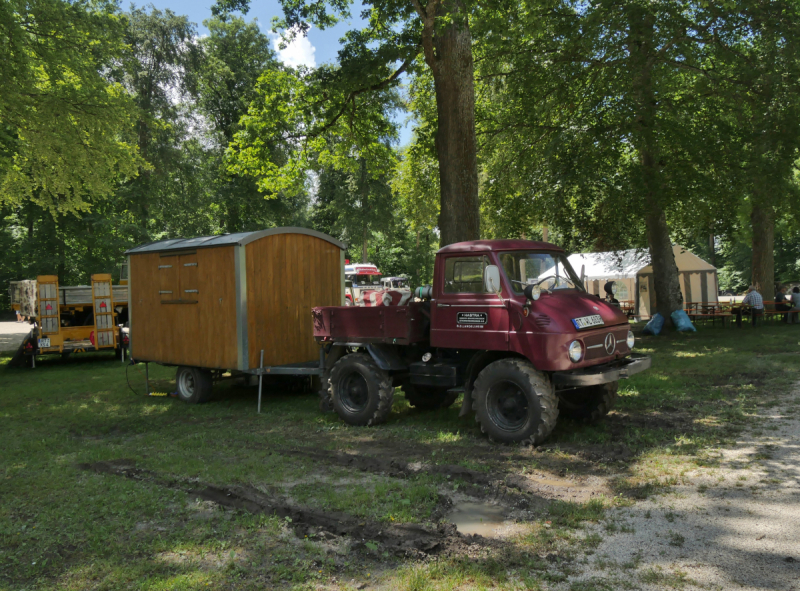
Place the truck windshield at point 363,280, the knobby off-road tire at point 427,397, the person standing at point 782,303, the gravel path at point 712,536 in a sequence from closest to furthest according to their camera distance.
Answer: the gravel path at point 712,536 → the knobby off-road tire at point 427,397 → the person standing at point 782,303 → the truck windshield at point 363,280

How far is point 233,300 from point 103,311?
8.64 meters

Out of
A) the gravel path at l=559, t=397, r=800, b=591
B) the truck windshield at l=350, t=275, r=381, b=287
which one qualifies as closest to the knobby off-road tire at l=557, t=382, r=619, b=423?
the gravel path at l=559, t=397, r=800, b=591

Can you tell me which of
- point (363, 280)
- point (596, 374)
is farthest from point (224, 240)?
point (363, 280)

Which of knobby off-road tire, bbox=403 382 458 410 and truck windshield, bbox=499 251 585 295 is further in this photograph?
knobby off-road tire, bbox=403 382 458 410

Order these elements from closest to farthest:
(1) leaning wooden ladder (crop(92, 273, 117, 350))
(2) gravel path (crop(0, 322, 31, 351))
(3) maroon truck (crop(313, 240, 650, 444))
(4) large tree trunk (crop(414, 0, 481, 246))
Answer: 1. (3) maroon truck (crop(313, 240, 650, 444))
2. (4) large tree trunk (crop(414, 0, 481, 246))
3. (1) leaning wooden ladder (crop(92, 273, 117, 350))
4. (2) gravel path (crop(0, 322, 31, 351))

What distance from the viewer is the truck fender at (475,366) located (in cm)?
736

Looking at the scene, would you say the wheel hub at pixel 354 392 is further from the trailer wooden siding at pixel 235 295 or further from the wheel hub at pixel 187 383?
the wheel hub at pixel 187 383

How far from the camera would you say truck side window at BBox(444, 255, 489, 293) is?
743 cm

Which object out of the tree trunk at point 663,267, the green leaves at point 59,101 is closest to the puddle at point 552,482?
the green leaves at point 59,101

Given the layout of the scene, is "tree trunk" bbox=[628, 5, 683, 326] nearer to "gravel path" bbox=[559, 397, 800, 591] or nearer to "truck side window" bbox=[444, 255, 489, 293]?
"truck side window" bbox=[444, 255, 489, 293]

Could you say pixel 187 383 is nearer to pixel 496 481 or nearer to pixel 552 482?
pixel 496 481

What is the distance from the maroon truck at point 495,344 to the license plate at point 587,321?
14 millimetres

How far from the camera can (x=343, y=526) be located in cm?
475

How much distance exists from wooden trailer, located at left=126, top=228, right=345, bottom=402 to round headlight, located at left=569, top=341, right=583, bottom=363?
4131mm
